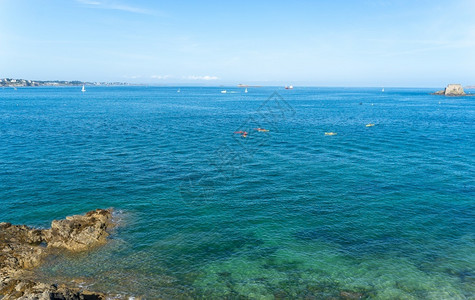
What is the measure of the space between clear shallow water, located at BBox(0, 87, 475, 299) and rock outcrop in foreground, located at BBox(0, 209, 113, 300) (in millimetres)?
1551

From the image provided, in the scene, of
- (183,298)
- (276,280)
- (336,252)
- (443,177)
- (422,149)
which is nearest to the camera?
(183,298)

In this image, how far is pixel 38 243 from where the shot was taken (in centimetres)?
2995

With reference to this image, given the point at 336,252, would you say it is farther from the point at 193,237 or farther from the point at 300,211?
the point at 193,237

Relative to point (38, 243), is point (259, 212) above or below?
above

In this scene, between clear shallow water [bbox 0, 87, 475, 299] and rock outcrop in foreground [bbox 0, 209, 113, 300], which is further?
clear shallow water [bbox 0, 87, 475, 299]

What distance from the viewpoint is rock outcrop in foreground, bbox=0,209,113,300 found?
2303cm

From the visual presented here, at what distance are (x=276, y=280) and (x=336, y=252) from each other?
25.0 feet

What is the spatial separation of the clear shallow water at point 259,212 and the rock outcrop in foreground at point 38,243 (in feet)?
5.09

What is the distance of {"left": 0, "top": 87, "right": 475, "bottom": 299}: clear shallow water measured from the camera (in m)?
25.5

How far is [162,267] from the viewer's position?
88.1 feet

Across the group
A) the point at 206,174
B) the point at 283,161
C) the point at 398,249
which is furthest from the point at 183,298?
the point at 283,161

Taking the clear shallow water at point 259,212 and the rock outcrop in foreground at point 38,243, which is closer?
the rock outcrop in foreground at point 38,243

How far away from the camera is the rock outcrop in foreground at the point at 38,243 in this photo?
23.0 meters

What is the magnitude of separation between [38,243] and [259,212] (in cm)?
2419
